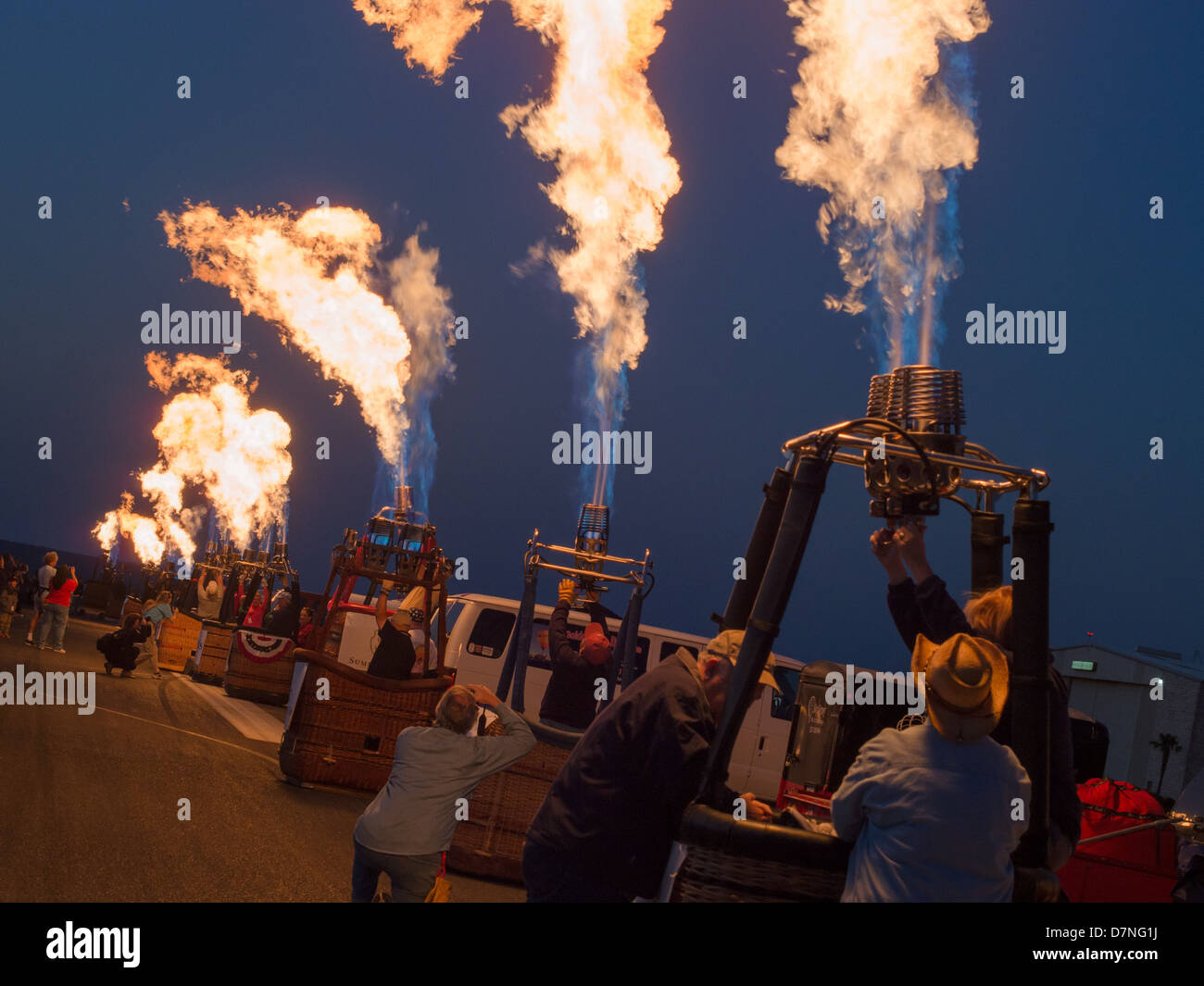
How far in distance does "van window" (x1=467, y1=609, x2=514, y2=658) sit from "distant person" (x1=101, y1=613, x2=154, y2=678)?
9.18m

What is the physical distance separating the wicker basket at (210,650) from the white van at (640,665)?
31.7 ft

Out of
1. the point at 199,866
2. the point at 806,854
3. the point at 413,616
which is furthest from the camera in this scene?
the point at 413,616

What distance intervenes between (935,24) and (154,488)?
56.8 m

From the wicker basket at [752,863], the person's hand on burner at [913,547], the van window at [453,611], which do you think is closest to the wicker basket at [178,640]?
the van window at [453,611]

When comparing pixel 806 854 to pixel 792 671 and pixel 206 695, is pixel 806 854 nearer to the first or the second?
pixel 792 671

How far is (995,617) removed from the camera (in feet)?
13.3

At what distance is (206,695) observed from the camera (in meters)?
18.7

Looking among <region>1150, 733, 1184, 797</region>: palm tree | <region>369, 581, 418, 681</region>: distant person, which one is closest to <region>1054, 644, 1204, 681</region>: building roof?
<region>1150, 733, 1184, 797</region>: palm tree

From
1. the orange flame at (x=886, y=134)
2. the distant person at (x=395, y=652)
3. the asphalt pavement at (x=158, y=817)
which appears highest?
the orange flame at (x=886, y=134)

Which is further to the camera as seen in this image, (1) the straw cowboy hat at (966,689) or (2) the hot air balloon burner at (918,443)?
(2) the hot air balloon burner at (918,443)

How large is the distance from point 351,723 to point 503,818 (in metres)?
3.10

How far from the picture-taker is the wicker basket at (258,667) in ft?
62.0

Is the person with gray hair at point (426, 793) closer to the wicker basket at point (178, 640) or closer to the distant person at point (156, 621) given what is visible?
the distant person at point (156, 621)
